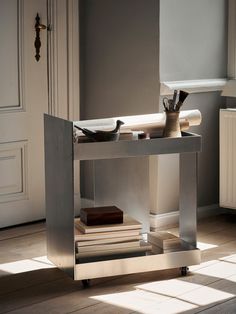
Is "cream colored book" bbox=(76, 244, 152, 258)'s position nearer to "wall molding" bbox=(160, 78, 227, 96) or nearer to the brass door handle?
"wall molding" bbox=(160, 78, 227, 96)

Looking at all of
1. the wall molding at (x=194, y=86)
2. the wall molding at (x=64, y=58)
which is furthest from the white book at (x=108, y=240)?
the wall molding at (x=64, y=58)

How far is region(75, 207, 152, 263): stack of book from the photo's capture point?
3.70 meters

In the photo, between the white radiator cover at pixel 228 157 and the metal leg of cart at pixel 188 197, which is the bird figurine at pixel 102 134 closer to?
the metal leg of cart at pixel 188 197

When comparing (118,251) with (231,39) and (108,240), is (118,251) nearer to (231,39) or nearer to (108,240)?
(108,240)

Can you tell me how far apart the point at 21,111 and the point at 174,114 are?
142 centimetres

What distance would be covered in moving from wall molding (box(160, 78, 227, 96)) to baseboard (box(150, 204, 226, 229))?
776mm

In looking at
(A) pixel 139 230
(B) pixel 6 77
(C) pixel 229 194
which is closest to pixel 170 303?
(A) pixel 139 230

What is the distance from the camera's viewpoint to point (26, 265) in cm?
408

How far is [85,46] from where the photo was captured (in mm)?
5160

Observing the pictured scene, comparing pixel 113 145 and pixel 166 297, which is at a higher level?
pixel 113 145

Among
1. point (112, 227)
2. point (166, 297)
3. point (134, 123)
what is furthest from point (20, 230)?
point (166, 297)

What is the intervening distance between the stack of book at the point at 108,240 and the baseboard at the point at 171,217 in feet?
3.40

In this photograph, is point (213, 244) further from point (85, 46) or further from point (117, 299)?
point (85, 46)

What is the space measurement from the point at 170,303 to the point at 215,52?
2069mm
